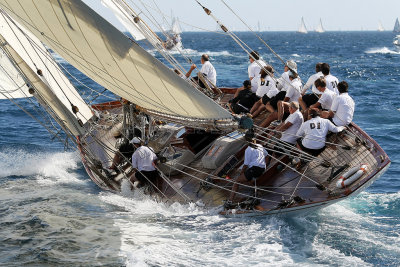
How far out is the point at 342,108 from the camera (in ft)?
42.7

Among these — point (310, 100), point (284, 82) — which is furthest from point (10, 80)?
point (310, 100)

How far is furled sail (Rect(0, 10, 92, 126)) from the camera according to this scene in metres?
13.9

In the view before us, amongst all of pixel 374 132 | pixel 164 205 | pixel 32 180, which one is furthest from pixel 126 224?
pixel 374 132

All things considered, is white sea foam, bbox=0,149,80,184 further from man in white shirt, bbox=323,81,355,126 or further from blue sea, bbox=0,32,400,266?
man in white shirt, bbox=323,81,355,126

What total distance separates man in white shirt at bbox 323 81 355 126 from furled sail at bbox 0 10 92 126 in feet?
19.6

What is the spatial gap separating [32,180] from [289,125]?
24.1 ft

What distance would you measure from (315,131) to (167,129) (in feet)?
14.6

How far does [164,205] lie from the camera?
42.4ft

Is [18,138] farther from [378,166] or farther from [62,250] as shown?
[378,166]

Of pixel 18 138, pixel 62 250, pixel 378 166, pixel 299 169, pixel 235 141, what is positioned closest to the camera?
pixel 62 250

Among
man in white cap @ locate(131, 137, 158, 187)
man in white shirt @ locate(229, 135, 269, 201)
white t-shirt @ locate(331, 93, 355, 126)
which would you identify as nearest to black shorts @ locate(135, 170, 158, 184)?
man in white cap @ locate(131, 137, 158, 187)

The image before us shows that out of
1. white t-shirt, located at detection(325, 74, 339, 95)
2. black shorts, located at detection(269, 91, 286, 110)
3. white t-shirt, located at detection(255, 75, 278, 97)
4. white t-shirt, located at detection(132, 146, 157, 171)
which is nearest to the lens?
white t-shirt, located at detection(132, 146, 157, 171)

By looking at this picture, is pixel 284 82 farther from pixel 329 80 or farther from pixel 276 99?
pixel 329 80

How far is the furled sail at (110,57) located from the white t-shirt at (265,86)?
13.8 ft
